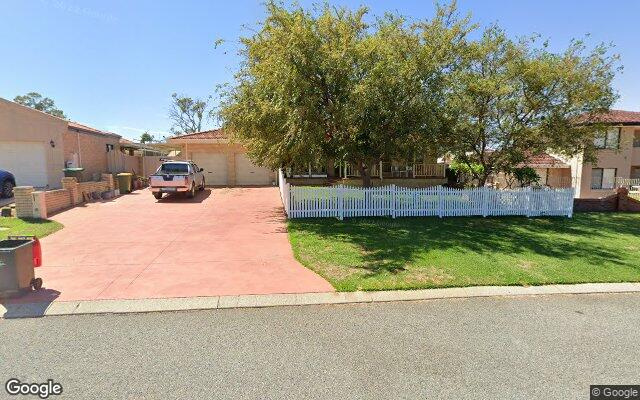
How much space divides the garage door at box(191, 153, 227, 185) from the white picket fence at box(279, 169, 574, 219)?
36.0 feet

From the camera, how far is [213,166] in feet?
70.2

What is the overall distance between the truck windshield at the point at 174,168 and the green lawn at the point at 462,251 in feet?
25.1

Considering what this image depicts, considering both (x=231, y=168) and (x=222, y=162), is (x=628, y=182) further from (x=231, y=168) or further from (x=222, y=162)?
(x=222, y=162)

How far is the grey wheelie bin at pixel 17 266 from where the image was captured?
4730 mm

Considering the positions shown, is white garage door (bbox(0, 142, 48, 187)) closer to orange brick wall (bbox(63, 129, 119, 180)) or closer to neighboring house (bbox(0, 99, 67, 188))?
neighboring house (bbox(0, 99, 67, 188))

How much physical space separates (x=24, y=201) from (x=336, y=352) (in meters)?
11.3

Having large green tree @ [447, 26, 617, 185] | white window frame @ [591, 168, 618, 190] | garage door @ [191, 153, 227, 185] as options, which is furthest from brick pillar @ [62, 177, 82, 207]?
white window frame @ [591, 168, 618, 190]

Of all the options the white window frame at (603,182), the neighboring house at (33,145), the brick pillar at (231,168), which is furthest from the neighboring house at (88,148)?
the white window frame at (603,182)

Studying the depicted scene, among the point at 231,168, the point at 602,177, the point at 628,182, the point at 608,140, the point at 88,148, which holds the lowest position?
the point at 628,182

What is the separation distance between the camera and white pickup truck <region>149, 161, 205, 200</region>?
1480cm

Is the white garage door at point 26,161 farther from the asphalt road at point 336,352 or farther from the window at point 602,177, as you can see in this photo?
the window at point 602,177

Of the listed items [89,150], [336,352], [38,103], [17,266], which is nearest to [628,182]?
[336,352]

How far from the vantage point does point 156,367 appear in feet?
11.0

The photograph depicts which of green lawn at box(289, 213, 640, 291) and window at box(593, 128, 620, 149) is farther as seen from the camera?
window at box(593, 128, 620, 149)
